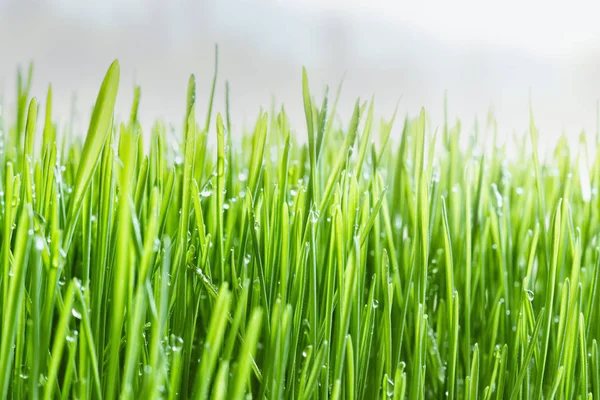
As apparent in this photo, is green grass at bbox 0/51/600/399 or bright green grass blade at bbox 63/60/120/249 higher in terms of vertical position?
bright green grass blade at bbox 63/60/120/249

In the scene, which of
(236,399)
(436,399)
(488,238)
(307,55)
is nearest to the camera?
(236,399)

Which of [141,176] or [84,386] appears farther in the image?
[141,176]

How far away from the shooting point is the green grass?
291 millimetres

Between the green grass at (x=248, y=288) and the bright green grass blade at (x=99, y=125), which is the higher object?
the bright green grass blade at (x=99, y=125)

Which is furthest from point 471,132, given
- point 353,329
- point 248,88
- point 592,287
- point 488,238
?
point 248,88

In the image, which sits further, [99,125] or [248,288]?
[248,288]

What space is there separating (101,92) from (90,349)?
0.48 ft

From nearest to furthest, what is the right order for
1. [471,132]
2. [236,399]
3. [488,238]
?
[236,399] < [488,238] < [471,132]

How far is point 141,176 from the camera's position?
421 millimetres

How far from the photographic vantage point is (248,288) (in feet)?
1.34

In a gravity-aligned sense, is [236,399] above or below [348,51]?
below

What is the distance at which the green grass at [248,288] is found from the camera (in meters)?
0.29

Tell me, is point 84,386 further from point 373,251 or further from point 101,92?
point 373,251

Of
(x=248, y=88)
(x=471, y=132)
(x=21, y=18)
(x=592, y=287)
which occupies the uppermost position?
(x=21, y=18)
